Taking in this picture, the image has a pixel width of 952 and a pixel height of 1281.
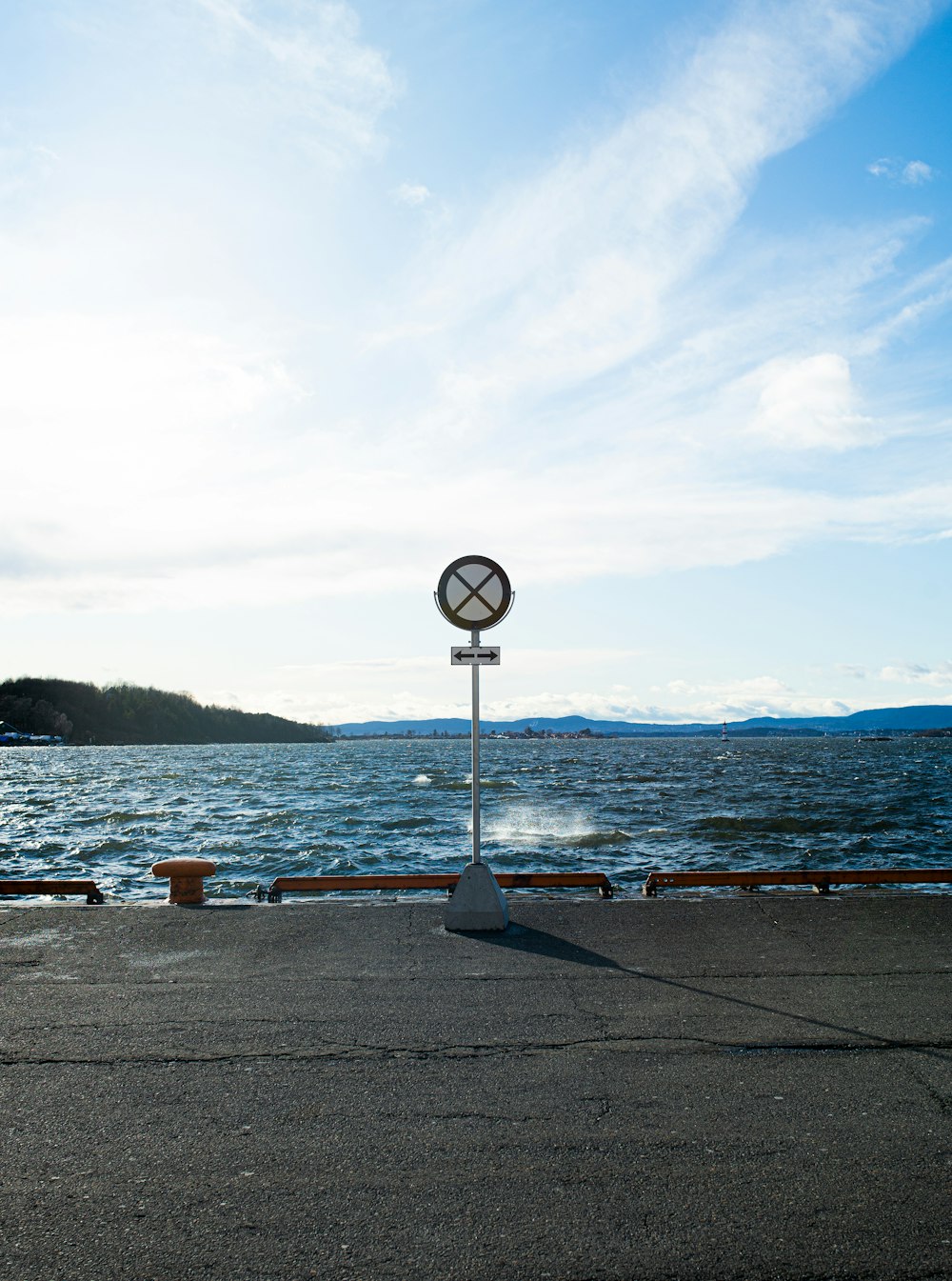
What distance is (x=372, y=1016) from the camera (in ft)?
19.9

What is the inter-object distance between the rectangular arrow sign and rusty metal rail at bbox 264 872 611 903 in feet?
9.18

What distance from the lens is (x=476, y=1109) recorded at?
15.2 feet

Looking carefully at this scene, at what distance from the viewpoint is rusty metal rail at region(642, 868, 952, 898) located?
1059 cm

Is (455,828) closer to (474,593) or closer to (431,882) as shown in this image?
(431,882)

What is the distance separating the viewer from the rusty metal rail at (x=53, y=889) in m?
10.2

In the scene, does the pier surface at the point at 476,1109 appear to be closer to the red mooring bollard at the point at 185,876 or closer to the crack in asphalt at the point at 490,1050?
the crack in asphalt at the point at 490,1050

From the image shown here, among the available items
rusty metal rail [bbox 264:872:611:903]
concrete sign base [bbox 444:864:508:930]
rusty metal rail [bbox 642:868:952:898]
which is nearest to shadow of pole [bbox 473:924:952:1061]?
concrete sign base [bbox 444:864:508:930]

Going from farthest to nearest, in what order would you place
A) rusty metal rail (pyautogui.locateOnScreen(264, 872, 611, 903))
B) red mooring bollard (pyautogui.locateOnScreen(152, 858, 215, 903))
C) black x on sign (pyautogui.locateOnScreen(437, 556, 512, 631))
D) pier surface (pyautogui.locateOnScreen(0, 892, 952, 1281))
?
1. rusty metal rail (pyautogui.locateOnScreen(264, 872, 611, 903))
2. red mooring bollard (pyautogui.locateOnScreen(152, 858, 215, 903))
3. black x on sign (pyautogui.locateOnScreen(437, 556, 512, 631))
4. pier surface (pyautogui.locateOnScreen(0, 892, 952, 1281))

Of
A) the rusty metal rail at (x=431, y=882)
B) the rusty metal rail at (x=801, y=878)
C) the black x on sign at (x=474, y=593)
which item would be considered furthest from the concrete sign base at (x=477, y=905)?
the rusty metal rail at (x=801, y=878)

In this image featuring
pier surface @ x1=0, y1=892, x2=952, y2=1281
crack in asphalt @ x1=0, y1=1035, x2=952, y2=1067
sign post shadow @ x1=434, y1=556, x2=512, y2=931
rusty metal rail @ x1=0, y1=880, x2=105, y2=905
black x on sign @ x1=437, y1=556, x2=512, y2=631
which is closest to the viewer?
pier surface @ x1=0, y1=892, x2=952, y2=1281

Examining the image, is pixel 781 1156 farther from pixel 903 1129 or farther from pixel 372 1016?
pixel 372 1016

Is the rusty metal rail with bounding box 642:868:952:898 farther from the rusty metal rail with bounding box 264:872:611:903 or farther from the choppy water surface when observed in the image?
the choppy water surface

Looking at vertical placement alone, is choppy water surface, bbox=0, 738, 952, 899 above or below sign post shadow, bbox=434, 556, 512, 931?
below

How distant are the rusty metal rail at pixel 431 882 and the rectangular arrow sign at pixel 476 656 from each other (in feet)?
9.18
